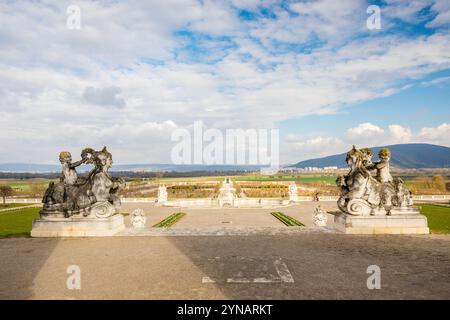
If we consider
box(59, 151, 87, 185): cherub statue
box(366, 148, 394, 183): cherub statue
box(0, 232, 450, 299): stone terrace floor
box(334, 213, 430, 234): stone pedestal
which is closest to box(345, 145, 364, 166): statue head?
box(366, 148, 394, 183): cherub statue

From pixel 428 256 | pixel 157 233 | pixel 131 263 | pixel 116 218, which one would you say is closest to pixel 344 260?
pixel 428 256

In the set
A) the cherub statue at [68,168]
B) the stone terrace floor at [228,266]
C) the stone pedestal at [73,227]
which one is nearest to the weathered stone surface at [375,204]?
the stone terrace floor at [228,266]

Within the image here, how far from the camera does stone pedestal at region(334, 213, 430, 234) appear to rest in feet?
36.5

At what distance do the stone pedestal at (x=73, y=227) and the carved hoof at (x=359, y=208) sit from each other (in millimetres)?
7833

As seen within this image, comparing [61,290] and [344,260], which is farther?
[344,260]

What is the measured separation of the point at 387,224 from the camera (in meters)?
11.1

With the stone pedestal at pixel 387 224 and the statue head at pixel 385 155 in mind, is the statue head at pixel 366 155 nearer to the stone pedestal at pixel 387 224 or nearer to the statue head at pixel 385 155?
the statue head at pixel 385 155

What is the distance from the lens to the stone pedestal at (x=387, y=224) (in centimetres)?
1112

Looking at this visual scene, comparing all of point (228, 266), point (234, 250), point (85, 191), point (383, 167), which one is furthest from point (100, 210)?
point (383, 167)

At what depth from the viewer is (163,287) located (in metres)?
6.25

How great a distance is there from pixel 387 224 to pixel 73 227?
1008 cm

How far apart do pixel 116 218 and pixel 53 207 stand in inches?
78.9

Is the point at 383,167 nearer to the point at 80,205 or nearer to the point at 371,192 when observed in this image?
the point at 371,192
